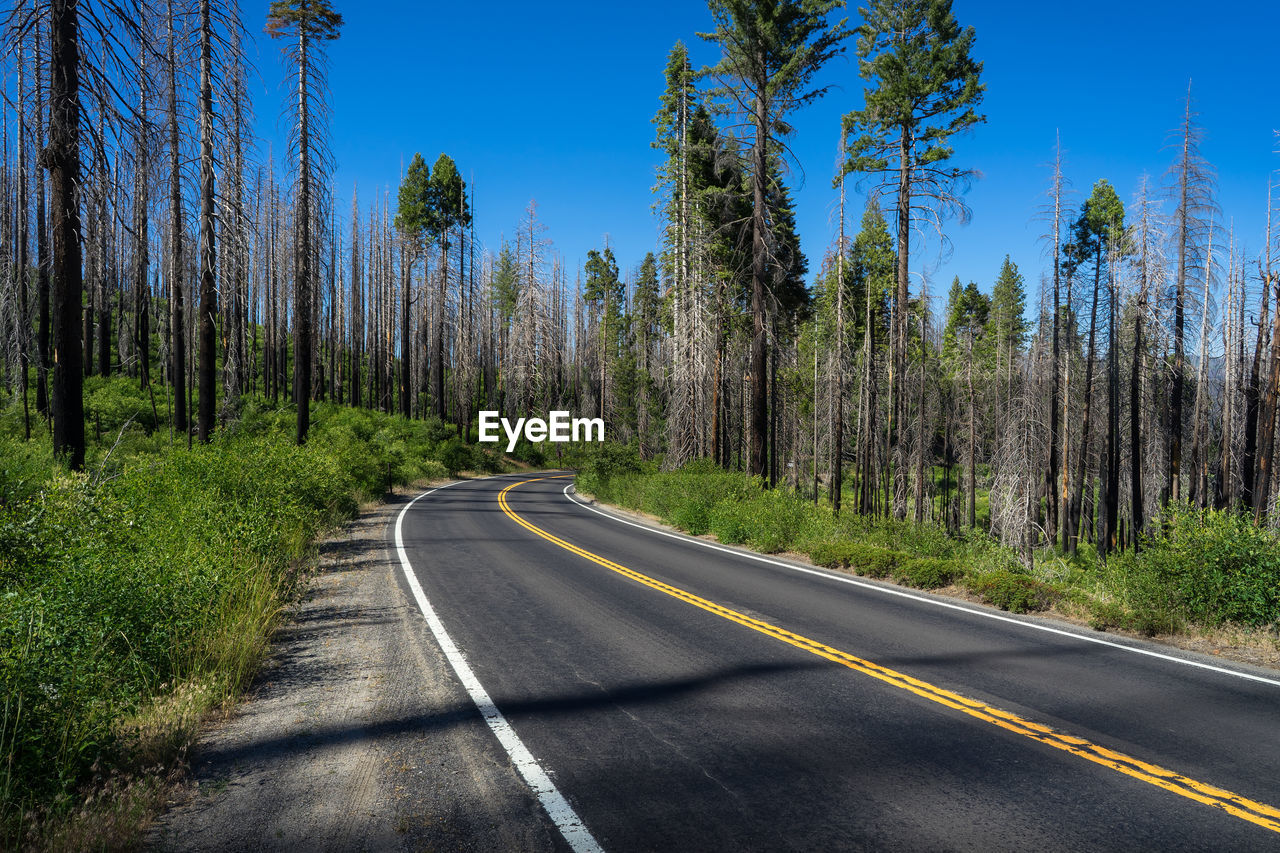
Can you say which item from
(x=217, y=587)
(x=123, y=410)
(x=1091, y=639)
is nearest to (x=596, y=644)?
(x=217, y=587)

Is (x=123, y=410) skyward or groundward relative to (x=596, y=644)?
skyward

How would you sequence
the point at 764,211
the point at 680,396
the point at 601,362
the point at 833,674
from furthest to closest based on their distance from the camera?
1. the point at 601,362
2. the point at 680,396
3. the point at 764,211
4. the point at 833,674

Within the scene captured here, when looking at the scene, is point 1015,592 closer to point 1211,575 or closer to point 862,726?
point 1211,575

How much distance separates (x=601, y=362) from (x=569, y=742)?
200 ft

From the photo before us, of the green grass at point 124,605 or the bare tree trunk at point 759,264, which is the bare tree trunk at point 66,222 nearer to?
the green grass at point 124,605

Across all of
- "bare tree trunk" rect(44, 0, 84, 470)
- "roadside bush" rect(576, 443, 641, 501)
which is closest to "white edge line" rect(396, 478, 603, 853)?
"bare tree trunk" rect(44, 0, 84, 470)

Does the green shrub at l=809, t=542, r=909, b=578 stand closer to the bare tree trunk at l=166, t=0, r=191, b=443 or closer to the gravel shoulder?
the gravel shoulder

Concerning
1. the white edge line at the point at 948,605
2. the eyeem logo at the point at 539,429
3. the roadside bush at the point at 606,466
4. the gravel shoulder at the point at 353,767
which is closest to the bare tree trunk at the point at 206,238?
the white edge line at the point at 948,605

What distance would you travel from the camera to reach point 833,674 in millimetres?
6328

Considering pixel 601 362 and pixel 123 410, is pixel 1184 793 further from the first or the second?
pixel 601 362

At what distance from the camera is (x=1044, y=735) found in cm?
492

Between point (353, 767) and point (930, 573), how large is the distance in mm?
9018

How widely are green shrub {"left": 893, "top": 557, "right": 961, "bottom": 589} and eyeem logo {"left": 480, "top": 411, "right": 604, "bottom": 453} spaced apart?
42638mm

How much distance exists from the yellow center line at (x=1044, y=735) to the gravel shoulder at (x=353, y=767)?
359 centimetres
